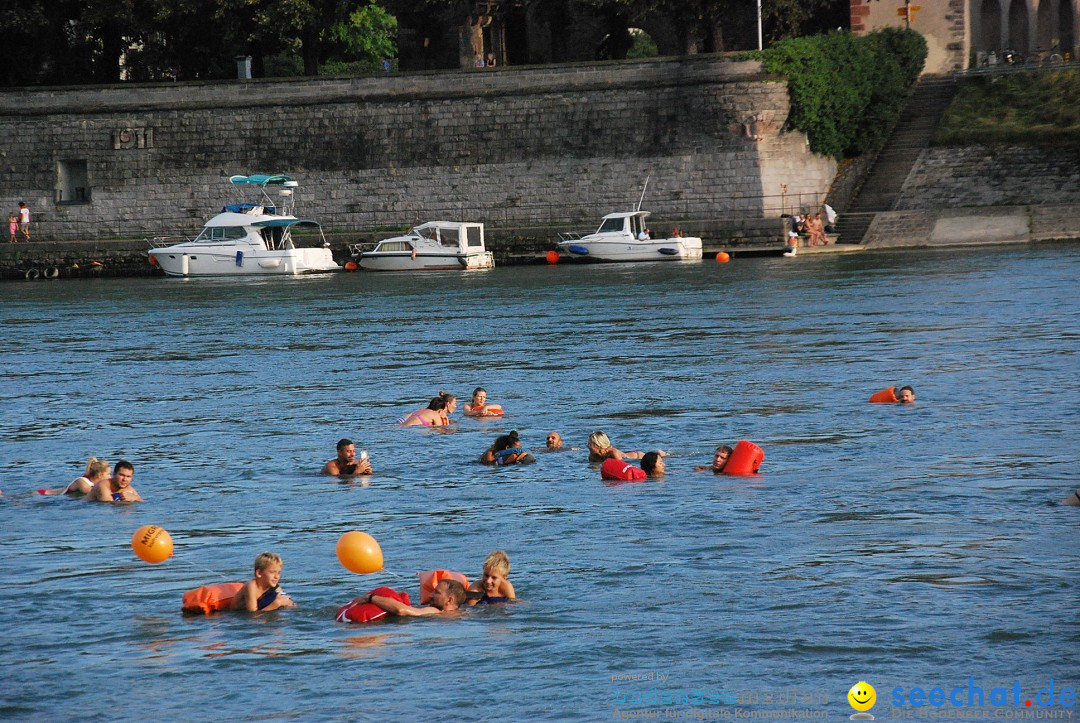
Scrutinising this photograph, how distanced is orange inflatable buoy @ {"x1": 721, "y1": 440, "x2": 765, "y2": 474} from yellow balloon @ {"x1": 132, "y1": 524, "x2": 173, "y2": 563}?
532 cm

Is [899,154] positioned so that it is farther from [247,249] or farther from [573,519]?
[573,519]

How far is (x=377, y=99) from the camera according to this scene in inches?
1747

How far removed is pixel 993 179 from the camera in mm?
41281

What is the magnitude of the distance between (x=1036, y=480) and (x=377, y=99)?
3303 cm

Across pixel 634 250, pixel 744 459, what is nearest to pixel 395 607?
pixel 744 459

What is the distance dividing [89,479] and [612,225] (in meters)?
28.6

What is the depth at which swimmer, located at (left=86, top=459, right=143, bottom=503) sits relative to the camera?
1392cm

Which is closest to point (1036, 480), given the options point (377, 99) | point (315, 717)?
point (315, 717)

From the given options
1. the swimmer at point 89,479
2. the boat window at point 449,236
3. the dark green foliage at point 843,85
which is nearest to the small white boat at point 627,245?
the boat window at point 449,236

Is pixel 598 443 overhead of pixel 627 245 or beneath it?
beneath

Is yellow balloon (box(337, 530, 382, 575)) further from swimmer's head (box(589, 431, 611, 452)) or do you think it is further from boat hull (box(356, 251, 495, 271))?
boat hull (box(356, 251, 495, 271))

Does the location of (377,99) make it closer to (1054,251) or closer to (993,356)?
(1054,251)

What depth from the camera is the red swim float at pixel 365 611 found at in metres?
10.4

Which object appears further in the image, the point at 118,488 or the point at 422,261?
the point at 422,261
